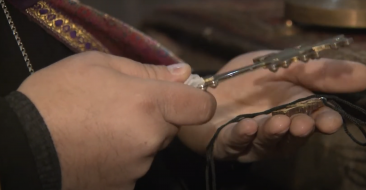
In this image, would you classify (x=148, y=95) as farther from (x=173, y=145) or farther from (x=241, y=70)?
(x=173, y=145)

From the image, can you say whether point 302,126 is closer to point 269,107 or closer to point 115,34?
point 269,107

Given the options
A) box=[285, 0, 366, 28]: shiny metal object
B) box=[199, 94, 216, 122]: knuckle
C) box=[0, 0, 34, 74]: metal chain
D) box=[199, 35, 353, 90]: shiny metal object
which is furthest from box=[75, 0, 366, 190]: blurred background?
box=[0, 0, 34, 74]: metal chain

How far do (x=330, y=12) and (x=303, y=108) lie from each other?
0.34 metres

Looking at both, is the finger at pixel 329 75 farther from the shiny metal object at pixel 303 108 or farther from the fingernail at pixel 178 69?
the fingernail at pixel 178 69

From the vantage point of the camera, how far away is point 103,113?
0.36m

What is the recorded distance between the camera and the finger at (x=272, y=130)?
0.38 metres

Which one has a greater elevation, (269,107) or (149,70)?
(149,70)

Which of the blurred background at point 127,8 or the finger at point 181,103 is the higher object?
the finger at point 181,103

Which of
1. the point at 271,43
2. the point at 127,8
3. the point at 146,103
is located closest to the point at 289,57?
the point at 146,103

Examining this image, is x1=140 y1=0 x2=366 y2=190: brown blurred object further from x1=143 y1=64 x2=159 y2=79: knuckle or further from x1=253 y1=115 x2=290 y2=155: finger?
x1=143 y1=64 x2=159 y2=79: knuckle

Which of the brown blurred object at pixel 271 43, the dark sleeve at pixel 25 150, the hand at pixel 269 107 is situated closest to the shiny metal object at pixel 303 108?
the hand at pixel 269 107

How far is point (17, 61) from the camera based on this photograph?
498 millimetres

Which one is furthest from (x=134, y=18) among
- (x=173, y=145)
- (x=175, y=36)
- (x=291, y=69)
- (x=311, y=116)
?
(x=311, y=116)

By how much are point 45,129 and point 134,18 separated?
48.8 inches
